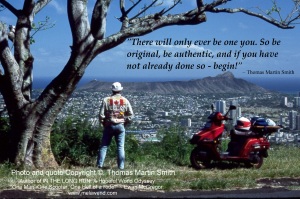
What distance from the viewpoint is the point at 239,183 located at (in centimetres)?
1130

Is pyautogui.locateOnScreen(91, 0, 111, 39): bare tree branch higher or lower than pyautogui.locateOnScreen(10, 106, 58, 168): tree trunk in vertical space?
higher

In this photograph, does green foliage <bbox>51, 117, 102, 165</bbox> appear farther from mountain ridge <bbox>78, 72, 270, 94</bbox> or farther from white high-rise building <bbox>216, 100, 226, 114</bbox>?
mountain ridge <bbox>78, 72, 270, 94</bbox>

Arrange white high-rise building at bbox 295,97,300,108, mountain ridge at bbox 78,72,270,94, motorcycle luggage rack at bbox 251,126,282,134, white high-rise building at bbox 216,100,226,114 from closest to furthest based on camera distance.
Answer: motorcycle luggage rack at bbox 251,126,282,134 < white high-rise building at bbox 216,100,226,114 < white high-rise building at bbox 295,97,300,108 < mountain ridge at bbox 78,72,270,94

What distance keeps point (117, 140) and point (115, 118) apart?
47cm

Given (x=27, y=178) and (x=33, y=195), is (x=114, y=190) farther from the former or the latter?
(x=27, y=178)

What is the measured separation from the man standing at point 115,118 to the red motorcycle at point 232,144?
1.47 meters

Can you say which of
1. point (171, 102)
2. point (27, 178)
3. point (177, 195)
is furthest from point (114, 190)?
point (171, 102)

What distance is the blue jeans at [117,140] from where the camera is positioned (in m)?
13.5

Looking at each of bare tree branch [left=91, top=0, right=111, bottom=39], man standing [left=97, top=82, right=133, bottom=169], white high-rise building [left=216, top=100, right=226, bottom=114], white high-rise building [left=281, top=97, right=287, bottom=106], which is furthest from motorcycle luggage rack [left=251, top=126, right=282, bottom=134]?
white high-rise building [left=281, top=97, right=287, bottom=106]

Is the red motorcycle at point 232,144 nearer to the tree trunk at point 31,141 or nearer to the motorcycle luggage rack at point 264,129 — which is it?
the motorcycle luggage rack at point 264,129

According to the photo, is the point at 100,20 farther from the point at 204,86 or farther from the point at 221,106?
the point at 204,86

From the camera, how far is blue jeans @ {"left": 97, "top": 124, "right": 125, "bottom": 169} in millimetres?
13531

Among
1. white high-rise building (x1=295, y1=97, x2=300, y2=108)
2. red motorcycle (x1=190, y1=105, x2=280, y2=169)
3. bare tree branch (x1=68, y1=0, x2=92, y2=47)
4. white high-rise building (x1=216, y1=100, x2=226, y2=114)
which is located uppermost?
bare tree branch (x1=68, y1=0, x2=92, y2=47)

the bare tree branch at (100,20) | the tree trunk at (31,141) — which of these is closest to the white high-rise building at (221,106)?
the bare tree branch at (100,20)
